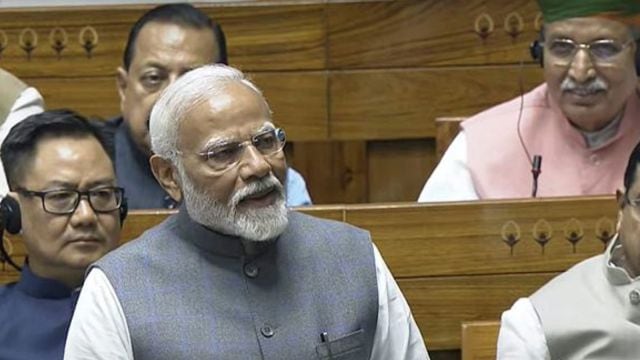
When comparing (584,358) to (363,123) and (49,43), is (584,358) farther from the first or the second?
(49,43)

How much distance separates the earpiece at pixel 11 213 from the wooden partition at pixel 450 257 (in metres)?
0.18

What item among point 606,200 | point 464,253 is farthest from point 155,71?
point 606,200

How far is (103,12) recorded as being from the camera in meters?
3.44

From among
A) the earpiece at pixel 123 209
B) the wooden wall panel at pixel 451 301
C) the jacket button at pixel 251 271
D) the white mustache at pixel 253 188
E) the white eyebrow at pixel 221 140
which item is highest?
the white eyebrow at pixel 221 140

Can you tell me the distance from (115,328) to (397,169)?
156cm

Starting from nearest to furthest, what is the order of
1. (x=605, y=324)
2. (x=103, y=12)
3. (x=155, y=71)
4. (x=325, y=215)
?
1. (x=605, y=324)
2. (x=325, y=215)
3. (x=155, y=71)
4. (x=103, y=12)

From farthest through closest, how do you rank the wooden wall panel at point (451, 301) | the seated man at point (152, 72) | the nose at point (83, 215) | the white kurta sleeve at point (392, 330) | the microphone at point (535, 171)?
the microphone at point (535, 171) < the seated man at point (152, 72) < the wooden wall panel at point (451, 301) < the nose at point (83, 215) < the white kurta sleeve at point (392, 330)

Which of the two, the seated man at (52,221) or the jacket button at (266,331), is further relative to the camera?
the seated man at (52,221)

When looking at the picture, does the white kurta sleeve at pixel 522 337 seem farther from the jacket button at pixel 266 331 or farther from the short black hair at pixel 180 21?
the short black hair at pixel 180 21

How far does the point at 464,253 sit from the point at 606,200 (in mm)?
262

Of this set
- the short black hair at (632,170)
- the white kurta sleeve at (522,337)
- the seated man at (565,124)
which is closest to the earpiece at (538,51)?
the seated man at (565,124)

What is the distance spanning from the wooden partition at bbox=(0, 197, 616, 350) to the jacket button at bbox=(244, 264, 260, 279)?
49 cm

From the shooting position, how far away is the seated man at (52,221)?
2410 millimetres

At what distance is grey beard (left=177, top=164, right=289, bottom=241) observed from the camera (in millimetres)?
2076
